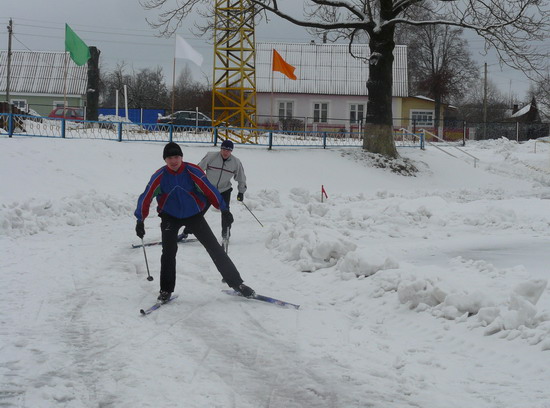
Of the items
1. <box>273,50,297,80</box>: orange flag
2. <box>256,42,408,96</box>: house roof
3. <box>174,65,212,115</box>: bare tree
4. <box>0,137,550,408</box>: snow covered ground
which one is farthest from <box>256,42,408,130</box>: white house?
<box>0,137,550,408</box>: snow covered ground

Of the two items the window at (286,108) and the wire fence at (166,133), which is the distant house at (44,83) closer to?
the window at (286,108)

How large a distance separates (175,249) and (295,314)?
1468 millimetres

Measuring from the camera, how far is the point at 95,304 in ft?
21.7

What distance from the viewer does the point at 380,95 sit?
82.7 ft

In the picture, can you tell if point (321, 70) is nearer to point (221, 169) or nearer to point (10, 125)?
point (10, 125)

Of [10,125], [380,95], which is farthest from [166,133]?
[380,95]

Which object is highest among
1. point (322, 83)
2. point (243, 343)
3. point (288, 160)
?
point (322, 83)

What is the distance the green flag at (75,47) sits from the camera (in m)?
25.5

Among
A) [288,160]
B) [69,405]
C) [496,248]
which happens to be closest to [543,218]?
[496,248]

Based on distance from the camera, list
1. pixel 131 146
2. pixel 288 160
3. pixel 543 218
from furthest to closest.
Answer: pixel 288 160
pixel 131 146
pixel 543 218

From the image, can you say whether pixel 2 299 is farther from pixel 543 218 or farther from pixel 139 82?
pixel 139 82

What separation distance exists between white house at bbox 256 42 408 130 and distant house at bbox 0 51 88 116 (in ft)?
47.9

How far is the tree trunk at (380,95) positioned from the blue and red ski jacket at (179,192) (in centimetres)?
1900

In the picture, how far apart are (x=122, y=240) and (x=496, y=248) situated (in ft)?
19.4
